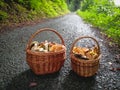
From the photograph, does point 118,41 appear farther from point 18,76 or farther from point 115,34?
point 18,76

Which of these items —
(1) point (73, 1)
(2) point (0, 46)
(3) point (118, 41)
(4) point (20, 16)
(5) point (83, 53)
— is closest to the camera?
(5) point (83, 53)

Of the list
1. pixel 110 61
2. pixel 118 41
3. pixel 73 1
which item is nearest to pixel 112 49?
pixel 118 41

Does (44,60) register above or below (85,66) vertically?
above

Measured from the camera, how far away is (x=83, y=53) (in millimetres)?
3832

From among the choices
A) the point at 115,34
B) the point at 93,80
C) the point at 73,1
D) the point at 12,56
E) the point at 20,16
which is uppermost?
the point at 73,1

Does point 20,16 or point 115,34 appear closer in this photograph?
point 115,34

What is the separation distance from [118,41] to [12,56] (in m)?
3.65

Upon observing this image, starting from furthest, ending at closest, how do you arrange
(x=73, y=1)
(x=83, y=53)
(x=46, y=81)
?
(x=73, y=1), (x=83, y=53), (x=46, y=81)

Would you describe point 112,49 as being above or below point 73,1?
below

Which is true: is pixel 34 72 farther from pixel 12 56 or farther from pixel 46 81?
pixel 12 56

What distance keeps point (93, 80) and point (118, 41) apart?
3.21m

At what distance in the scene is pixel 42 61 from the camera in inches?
144

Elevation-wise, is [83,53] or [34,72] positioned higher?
[83,53]

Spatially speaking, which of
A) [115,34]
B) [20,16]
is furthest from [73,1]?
[115,34]
